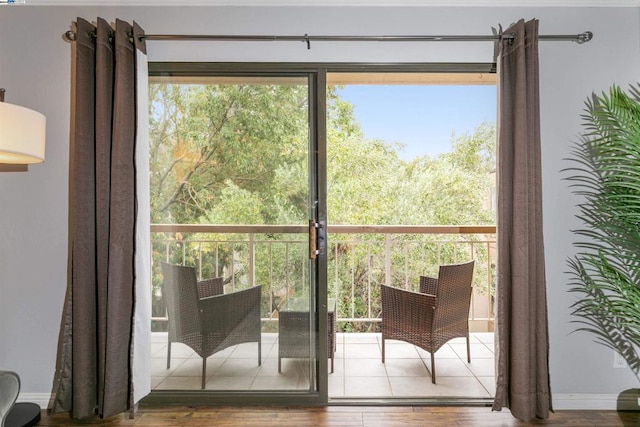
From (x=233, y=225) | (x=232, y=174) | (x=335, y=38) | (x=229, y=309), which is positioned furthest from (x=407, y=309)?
(x=335, y=38)

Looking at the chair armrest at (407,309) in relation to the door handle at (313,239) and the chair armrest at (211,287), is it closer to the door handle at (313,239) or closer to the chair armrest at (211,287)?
the door handle at (313,239)

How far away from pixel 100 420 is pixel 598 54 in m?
3.64

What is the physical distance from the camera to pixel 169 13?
88.2 inches

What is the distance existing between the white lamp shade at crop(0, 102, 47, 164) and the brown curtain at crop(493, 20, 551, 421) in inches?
95.6

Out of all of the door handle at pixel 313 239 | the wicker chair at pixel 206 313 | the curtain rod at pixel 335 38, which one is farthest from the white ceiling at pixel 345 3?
the wicker chair at pixel 206 313

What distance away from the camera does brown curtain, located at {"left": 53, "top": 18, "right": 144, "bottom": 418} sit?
199 centimetres

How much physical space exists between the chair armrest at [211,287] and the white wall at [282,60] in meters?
0.83

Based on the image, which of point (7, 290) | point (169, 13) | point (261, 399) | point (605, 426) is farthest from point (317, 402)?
point (169, 13)

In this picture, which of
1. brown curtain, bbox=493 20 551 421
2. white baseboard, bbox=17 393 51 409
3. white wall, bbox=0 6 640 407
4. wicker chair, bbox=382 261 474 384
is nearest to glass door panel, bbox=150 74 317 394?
white wall, bbox=0 6 640 407

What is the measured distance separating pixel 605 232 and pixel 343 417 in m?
1.89

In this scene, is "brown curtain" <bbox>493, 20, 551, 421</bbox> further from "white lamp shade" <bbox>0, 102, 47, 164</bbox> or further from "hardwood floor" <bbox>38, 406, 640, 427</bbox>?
"white lamp shade" <bbox>0, 102, 47, 164</bbox>

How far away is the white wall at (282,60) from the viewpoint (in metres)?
2.21

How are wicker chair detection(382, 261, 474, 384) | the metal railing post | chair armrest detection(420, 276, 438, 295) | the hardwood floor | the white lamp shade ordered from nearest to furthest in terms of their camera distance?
1. the white lamp shade
2. the hardwood floor
3. wicker chair detection(382, 261, 474, 384)
4. chair armrest detection(420, 276, 438, 295)
5. the metal railing post

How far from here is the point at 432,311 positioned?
2523 mm
